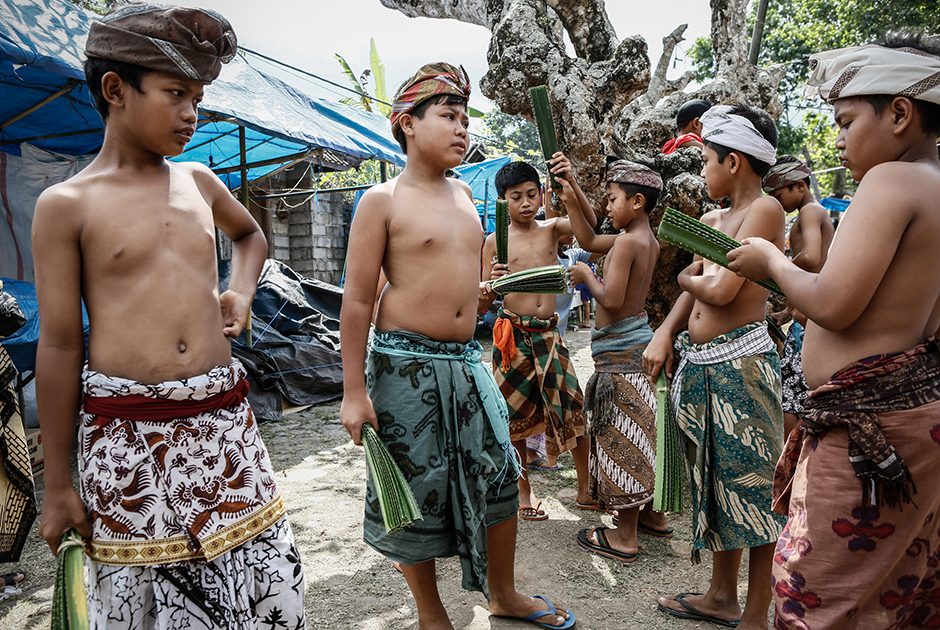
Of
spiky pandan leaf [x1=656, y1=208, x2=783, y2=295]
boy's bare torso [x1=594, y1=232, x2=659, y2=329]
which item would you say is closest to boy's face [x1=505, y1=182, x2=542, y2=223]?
boy's bare torso [x1=594, y1=232, x2=659, y2=329]

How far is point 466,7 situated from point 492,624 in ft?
16.4

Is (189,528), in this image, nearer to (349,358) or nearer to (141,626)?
(141,626)

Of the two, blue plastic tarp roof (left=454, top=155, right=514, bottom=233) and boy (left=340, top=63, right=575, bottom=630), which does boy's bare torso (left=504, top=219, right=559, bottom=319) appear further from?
blue plastic tarp roof (left=454, top=155, right=514, bottom=233)

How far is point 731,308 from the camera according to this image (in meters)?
2.45

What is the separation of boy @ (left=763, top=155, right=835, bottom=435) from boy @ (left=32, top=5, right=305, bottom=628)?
3.22 metres

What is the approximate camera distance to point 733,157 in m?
2.44

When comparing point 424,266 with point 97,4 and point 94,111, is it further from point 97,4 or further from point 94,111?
point 97,4

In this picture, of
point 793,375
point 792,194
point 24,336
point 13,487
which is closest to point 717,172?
point 792,194

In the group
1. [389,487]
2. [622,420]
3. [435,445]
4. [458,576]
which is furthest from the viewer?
[622,420]

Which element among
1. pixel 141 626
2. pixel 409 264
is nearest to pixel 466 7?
pixel 409 264

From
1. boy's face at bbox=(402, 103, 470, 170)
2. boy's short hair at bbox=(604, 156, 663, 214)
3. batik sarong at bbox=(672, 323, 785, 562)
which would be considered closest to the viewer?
boy's face at bbox=(402, 103, 470, 170)

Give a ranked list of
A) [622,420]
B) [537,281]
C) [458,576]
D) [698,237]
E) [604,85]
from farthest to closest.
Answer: [604,85], [622,420], [458,576], [537,281], [698,237]

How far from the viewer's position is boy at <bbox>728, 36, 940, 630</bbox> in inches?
57.2

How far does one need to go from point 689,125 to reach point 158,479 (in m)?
4.01
